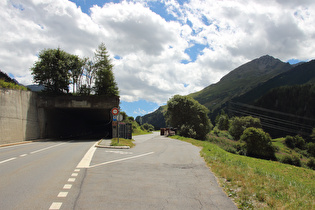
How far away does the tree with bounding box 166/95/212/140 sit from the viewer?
55.1 metres

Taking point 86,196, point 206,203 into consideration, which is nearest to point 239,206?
point 206,203

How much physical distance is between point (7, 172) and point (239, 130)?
103930mm

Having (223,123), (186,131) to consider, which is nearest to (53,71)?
(186,131)

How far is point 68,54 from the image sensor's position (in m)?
31.9

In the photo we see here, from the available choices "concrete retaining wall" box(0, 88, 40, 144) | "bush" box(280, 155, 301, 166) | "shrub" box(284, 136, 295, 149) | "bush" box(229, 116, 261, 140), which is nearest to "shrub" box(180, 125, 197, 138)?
"bush" box(280, 155, 301, 166)

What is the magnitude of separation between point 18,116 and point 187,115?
41.1 meters

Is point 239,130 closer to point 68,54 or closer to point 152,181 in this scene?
point 68,54

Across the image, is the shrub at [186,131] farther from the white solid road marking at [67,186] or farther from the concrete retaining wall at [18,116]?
the white solid road marking at [67,186]

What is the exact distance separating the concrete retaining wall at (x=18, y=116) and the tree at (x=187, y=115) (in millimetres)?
36570

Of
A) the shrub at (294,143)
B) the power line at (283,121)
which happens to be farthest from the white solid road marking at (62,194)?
the power line at (283,121)

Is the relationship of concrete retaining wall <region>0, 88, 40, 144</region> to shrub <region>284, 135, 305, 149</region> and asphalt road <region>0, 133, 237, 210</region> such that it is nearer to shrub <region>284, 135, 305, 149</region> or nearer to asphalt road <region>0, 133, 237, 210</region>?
asphalt road <region>0, 133, 237, 210</region>

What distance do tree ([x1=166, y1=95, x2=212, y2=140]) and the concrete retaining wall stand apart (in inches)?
1440

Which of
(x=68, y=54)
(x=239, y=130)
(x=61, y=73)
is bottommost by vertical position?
(x=239, y=130)

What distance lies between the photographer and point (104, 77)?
3212 centimetres
